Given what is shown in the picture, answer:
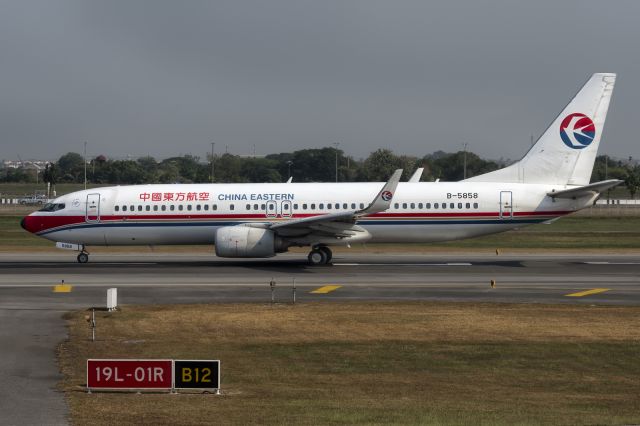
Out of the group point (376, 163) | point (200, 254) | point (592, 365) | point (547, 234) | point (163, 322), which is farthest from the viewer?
point (376, 163)

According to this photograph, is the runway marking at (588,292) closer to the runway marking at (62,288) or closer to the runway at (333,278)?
the runway at (333,278)

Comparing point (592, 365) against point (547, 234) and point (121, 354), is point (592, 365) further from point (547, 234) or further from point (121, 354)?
point (547, 234)

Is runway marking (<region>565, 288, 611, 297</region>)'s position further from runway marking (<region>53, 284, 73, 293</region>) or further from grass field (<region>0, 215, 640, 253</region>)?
grass field (<region>0, 215, 640, 253</region>)

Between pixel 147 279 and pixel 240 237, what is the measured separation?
4.92 m

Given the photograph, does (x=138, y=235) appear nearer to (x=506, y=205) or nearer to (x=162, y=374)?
(x=506, y=205)

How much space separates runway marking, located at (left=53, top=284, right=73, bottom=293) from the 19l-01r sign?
1667cm

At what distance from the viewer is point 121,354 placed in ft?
70.2

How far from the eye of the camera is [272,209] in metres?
41.8

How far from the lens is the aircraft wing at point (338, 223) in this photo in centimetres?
3847

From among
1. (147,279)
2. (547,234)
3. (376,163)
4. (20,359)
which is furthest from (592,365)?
(376,163)

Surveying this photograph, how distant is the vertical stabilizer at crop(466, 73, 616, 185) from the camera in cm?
4238

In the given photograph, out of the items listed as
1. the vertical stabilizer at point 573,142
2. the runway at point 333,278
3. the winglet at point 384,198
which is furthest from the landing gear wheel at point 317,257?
the vertical stabilizer at point 573,142

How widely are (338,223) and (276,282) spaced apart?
587 centimetres

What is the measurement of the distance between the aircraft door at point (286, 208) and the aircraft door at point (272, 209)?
0.91ft
